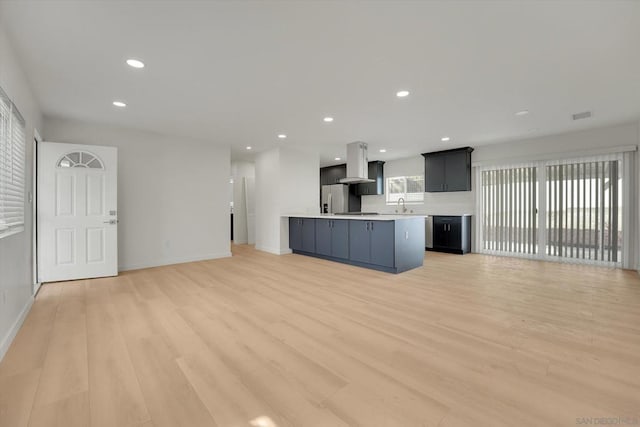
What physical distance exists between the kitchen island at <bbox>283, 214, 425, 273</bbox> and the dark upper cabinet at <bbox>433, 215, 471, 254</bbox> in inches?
68.7

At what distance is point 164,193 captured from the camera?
5211mm

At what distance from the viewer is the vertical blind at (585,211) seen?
4797 mm

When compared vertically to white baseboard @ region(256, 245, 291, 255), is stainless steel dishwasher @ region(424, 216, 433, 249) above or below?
above

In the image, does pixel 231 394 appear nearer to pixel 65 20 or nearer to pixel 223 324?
pixel 223 324

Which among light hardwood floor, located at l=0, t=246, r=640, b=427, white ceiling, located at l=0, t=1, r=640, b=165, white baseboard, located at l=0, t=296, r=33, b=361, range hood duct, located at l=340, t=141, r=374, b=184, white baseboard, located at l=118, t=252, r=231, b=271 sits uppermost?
white ceiling, located at l=0, t=1, r=640, b=165

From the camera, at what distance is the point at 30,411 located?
1.43 metres

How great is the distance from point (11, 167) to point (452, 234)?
7.11 m

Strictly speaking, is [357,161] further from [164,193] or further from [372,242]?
[164,193]

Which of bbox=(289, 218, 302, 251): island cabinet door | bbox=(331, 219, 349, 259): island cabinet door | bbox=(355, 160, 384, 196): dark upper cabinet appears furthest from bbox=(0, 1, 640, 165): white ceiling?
bbox=(355, 160, 384, 196): dark upper cabinet

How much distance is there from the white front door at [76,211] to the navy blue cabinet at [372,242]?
391 centimetres

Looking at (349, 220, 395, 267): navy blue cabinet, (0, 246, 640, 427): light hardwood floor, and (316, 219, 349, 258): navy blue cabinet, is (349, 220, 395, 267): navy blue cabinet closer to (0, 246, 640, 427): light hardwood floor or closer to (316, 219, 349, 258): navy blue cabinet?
(316, 219, 349, 258): navy blue cabinet

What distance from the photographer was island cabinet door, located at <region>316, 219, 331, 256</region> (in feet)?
18.1

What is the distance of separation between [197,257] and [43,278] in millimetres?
2234

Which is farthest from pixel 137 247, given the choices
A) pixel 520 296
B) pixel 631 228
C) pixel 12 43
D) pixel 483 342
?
pixel 631 228
